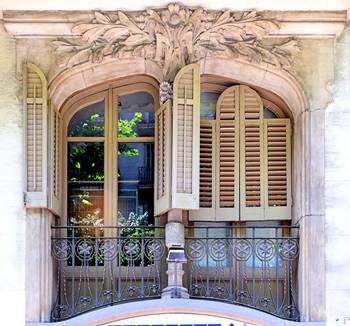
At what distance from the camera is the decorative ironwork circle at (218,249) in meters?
14.6

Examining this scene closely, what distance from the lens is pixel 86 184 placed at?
595 inches

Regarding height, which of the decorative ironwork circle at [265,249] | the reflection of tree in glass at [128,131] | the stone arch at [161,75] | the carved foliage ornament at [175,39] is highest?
the carved foliage ornament at [175,39]

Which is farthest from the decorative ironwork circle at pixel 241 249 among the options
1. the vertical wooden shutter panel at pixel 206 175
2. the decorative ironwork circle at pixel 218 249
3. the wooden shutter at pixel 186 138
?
the wooden shutter at pixel 186 138

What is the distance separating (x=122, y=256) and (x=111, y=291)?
1.46 ft

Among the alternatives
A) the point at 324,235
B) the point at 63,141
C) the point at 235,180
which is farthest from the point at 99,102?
the point at 324,235

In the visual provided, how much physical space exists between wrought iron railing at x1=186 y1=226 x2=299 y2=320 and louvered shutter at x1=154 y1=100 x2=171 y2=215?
575 millimetres

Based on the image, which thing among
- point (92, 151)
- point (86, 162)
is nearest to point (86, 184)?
point (86, 162)

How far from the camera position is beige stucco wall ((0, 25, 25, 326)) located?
14.0 meters

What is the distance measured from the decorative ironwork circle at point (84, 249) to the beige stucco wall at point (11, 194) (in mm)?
743

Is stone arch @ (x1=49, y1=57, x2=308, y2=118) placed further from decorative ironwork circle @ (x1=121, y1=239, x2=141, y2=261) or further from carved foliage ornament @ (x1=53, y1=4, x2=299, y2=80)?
decorative ironwork circle @ (x1=121, y1=239, x2=141, y2=261)

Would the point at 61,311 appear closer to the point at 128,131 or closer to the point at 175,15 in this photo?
the point at 128,131

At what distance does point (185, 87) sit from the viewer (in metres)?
14.4

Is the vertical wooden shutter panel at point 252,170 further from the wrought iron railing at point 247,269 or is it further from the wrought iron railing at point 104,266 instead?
the wrought iron railing at point 104,266

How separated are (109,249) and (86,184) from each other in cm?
94
